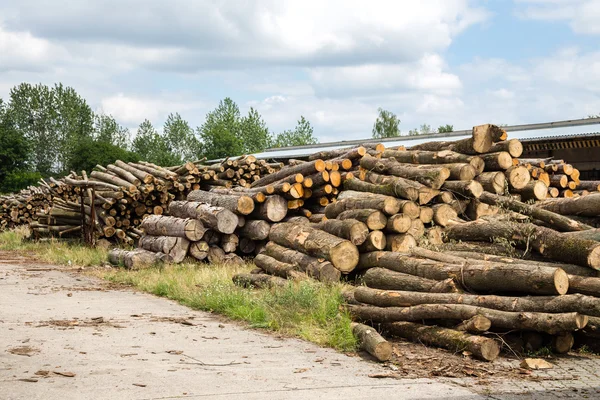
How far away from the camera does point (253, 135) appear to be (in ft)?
257

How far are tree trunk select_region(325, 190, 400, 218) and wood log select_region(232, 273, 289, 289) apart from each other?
200cm

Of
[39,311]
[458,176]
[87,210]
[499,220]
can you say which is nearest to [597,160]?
[458,176]

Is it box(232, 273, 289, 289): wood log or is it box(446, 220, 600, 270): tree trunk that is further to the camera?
box(232, 273, 289, 289): wood log

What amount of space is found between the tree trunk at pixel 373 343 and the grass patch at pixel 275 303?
11cm

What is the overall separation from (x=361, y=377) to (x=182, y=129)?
7518 cm

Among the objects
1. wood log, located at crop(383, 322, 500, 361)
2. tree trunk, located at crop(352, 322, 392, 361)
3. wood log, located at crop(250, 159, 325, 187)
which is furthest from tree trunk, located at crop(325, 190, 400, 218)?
tree trunk, located at crop(352, 322, 392, 361)

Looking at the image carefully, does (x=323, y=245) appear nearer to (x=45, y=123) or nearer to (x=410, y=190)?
(x=410, y=190)

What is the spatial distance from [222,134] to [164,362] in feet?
203

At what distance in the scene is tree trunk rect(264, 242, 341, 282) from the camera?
11.6 metres

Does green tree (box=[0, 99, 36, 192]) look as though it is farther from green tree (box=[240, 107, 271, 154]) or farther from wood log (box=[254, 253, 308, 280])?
wood log (box=[254, 253, 308, 280])

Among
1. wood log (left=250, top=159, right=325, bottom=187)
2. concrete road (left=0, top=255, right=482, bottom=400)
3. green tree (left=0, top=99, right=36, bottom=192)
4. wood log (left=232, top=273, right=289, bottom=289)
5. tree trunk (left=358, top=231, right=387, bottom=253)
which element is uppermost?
green tree (left=0, top=99, right=36, bottom=192)

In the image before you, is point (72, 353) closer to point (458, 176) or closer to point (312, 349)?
point (312, 349)

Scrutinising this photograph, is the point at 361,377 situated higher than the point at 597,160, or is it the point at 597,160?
the point at 597,160

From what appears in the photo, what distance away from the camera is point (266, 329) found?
9.55 m
